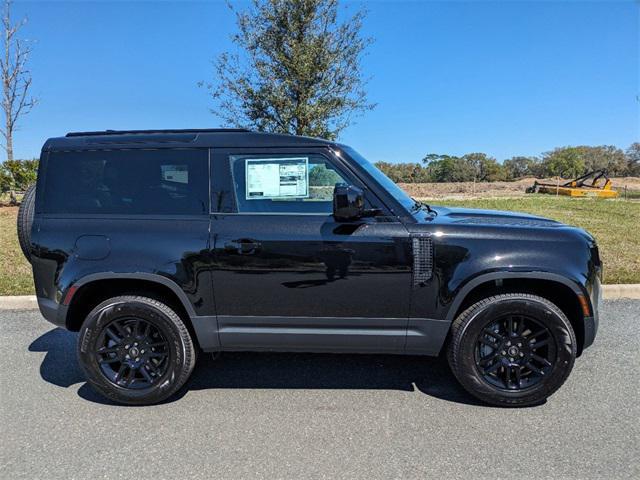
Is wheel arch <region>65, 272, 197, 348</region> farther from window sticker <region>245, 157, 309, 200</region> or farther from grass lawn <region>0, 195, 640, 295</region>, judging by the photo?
grass lawn <region>0, 195, 640, 295</region>

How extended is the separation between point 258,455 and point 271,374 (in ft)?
3.56

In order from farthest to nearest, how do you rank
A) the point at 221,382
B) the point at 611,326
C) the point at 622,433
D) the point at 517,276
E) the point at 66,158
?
the point at 611,326, the point at 221,382, the point at 66,158, the point at 517,276, the point at 622,433

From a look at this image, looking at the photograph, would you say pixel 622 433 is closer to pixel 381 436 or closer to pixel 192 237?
pixel 381 436

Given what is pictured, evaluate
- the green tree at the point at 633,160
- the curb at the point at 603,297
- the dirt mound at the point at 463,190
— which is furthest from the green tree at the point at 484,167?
the curb at the point at 603,297

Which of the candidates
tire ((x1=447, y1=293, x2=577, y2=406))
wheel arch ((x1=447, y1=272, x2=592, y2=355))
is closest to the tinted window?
wheel arch ((x1=447, y1=272, x2=592, y2=355))

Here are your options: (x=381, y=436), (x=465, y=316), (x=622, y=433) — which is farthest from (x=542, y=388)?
(x=381, y=436)

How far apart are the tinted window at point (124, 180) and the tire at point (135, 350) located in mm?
702

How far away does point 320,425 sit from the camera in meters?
2.82

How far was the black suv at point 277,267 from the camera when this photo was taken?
2.93 m

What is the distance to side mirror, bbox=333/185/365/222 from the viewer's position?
9.10 ft

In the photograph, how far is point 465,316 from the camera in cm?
298

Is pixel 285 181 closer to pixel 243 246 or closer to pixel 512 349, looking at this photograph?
pixel 243 246

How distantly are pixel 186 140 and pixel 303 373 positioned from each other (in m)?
2.10

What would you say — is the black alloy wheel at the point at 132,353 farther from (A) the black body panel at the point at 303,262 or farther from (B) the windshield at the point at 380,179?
(B) the windshield at the point at 380,179
